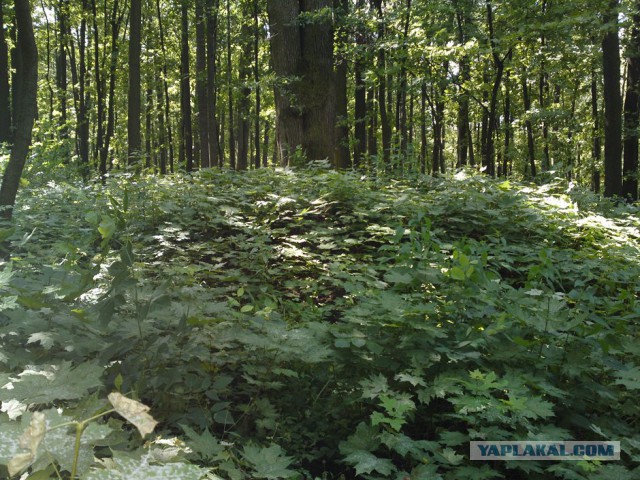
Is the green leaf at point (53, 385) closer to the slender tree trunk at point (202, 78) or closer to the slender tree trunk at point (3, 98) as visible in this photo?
the slender tree trunk at point (202, 78)

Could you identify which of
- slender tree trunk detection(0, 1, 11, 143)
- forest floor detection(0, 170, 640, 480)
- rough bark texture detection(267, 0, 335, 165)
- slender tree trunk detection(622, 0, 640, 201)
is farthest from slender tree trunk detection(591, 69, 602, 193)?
slender tree trunk detection(0, 1, 11, 143)

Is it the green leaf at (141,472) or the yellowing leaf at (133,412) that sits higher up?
the yellowing leaf at (133,412)

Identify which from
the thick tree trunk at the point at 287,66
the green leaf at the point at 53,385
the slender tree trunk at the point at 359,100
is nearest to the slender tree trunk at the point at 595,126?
the slender tree trunk at the point at 359,100

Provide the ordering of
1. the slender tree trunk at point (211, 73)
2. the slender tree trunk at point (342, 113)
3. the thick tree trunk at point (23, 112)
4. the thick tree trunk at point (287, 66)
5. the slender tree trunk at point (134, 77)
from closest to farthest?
the thick tree trunk at point (23, 112) → the thick tree trunk at point (287, 66) → the slender tree trunk at point (342, 113) → the slender tree trunk at point (134, 77) → the slender tree trunk at point (211, 73)

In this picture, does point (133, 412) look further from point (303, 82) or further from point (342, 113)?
point (342, 113)

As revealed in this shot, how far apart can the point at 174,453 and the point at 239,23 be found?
17653mm

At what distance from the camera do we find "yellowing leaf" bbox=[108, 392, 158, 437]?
1177 millimetres

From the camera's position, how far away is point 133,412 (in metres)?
1.21

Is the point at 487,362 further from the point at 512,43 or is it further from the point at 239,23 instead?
the point at 239,23

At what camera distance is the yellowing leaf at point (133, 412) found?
1177mm

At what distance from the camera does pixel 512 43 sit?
10859mm

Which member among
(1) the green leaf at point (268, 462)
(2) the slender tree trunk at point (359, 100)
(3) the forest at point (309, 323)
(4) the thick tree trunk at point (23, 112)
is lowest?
(1) the green leaf at point (268, 462)

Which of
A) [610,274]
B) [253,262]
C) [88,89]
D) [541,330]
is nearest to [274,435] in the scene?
[541,330]

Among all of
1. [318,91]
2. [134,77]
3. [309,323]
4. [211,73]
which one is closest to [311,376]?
[309,323]
